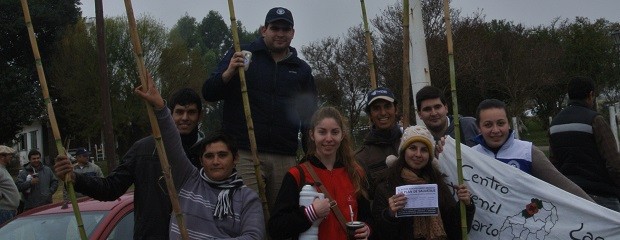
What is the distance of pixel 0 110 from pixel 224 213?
3049 centimetres

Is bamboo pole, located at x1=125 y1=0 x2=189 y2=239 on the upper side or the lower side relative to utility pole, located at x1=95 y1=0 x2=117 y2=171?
lower

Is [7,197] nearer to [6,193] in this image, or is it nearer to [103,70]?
[6,193]

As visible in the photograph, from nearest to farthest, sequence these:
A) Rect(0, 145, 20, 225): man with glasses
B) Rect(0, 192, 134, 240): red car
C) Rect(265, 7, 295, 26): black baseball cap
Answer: Rect(265, 7, 295, 26): black baseball cap < Rect(0, 192, 134, 240): red car < Rect(0, 145, 20, 225): man with glasses

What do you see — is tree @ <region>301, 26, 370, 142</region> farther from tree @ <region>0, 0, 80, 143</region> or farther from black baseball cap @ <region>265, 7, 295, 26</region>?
black baseball cap @ <region>265, 7, 295, 26</region>

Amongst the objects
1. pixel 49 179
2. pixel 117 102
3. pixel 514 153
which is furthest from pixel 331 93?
pixel 514 153

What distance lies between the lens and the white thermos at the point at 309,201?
13.1 ft

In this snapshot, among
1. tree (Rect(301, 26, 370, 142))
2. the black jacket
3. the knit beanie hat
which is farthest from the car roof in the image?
tree (Rect(301, 26, 370, 142))

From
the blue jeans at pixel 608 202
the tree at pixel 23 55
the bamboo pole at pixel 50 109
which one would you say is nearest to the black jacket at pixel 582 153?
the blue jeans at pixel 608 202

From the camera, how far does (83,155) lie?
12.5m

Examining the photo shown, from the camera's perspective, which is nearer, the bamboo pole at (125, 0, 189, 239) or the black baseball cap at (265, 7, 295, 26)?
the bamboo pole at (125, 0, 189, 239)

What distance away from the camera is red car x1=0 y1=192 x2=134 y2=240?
254 inches

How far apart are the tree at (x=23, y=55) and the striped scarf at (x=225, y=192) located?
6.88 m

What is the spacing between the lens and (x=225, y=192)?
157 inches

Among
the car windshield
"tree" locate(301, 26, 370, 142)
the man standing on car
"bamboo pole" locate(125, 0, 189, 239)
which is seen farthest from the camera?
"tree" locate(301, 26, 370, 142)
